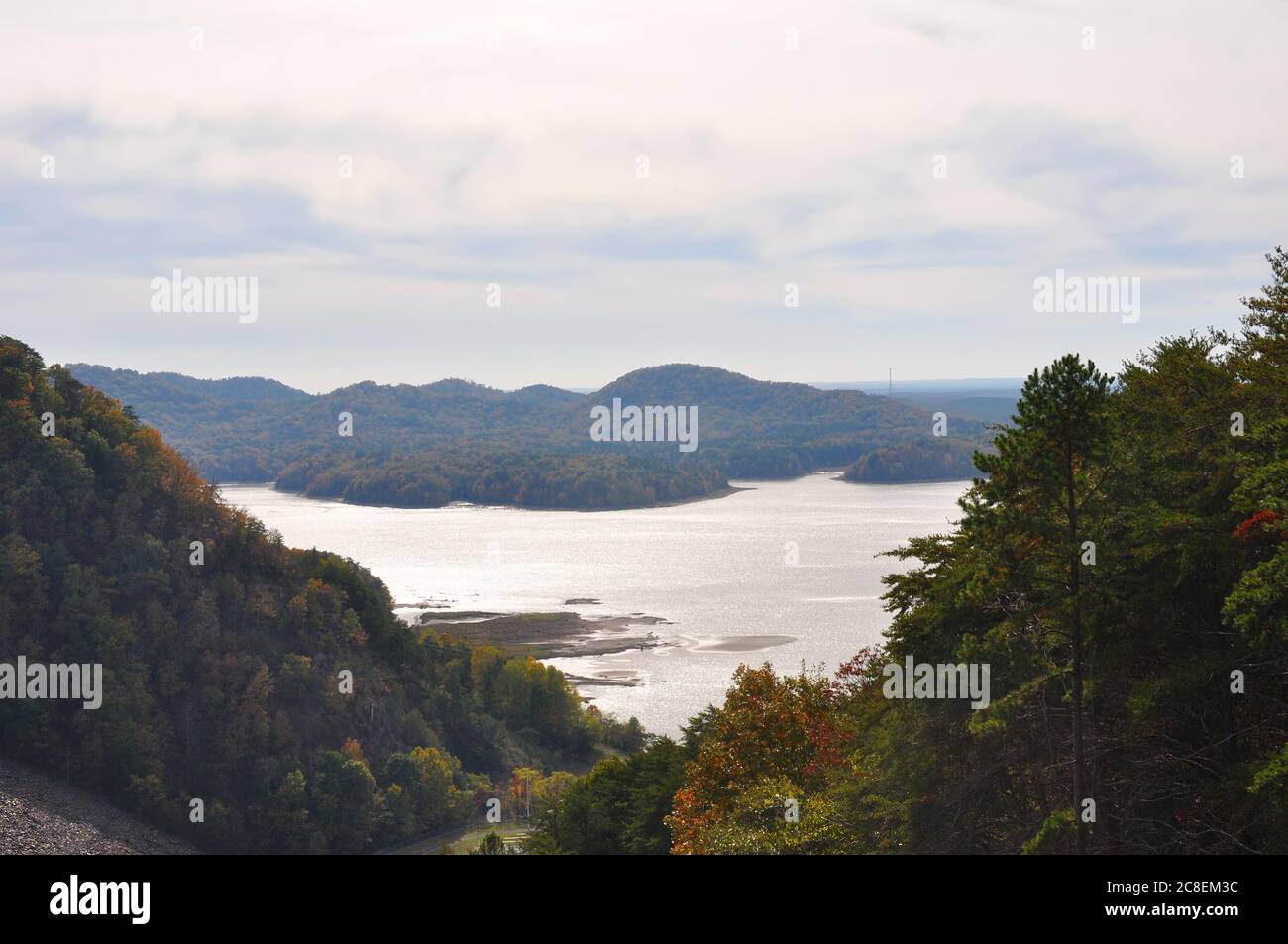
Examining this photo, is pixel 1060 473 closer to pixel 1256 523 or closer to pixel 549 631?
pixel 1256 523

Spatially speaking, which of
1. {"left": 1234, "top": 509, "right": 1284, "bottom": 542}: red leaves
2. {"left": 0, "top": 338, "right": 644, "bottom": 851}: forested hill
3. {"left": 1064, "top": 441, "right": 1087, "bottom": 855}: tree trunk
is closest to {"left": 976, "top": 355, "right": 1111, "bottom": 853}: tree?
{"left": 1064, "top": 441, "right": 1087, "bottom": 855}: tree trunk

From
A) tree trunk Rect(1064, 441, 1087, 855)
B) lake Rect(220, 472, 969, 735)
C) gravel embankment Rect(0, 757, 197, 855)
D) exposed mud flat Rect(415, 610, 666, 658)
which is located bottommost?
gravel embankment Rect(0, 757, 197, 855)

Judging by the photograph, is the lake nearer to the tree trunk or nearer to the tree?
the tree

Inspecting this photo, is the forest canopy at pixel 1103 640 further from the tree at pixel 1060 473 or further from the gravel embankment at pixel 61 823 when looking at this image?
the gravel embankment at pixel 61 823

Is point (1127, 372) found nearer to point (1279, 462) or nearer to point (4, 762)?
point (1279, 462)

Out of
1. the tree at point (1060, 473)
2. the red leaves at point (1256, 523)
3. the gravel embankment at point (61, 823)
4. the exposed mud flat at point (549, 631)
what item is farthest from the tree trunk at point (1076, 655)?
the exposed mud flat at point (549, 631)

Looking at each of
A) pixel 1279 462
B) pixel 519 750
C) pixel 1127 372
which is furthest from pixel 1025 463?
pixel 519 750

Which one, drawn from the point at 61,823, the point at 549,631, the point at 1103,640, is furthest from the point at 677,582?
the point at 1103,640
